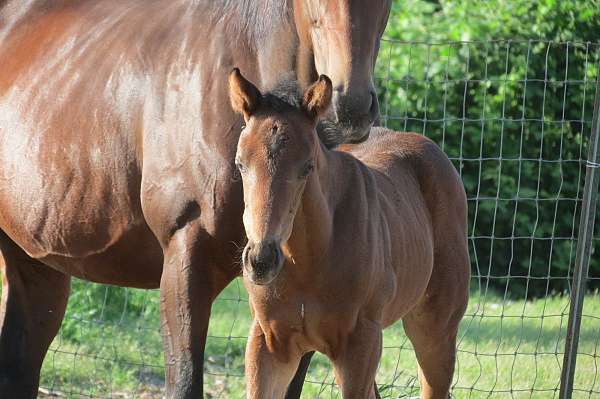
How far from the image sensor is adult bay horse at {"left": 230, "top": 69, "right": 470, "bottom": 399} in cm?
293

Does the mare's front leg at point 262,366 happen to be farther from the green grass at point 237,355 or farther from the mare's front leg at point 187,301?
the green grass at point 237,355

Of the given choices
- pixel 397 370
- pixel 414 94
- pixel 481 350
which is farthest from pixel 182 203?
pixel 414 94

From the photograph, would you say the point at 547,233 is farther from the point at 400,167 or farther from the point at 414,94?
the point at 400,167

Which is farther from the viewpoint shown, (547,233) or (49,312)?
(547,233)

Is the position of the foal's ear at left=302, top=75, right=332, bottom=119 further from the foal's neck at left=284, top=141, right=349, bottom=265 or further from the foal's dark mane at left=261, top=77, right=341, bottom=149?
the foal's neck at left=284, top=141, right=349, bottom=265

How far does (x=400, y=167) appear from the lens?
13.7 feet

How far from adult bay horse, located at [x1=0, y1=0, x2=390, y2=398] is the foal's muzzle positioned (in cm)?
48

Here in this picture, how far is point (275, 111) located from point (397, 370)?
127 inches

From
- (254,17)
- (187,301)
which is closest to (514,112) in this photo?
(254,17)

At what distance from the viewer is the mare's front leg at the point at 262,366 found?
133 inches

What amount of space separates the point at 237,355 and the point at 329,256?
3.21 m

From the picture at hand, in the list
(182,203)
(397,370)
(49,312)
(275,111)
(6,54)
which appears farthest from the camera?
(397,370)

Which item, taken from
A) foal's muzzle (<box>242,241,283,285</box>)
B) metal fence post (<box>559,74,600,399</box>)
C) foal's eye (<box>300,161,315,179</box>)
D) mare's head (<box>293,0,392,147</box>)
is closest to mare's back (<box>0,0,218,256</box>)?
mare's head (<box>293,0,392,147</box>)

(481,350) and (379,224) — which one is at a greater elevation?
(379,224)
